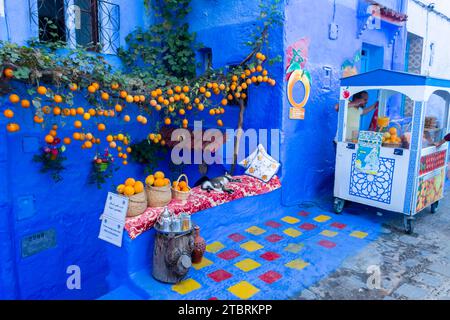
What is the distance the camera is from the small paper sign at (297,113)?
16.1ft

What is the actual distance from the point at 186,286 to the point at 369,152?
118 inches

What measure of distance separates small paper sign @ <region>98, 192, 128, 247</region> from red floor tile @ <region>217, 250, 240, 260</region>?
3.67 ft

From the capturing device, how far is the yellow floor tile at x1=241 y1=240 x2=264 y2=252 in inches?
148

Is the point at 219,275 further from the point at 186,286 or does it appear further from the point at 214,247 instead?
the point at 214,247

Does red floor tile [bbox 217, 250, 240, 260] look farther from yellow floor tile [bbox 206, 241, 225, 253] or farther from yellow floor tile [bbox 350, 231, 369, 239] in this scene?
yellow floor tile [bbox 350, 231, 369, 239]

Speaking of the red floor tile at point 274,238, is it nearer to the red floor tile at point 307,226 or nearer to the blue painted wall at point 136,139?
the red floor tile at point 307,226

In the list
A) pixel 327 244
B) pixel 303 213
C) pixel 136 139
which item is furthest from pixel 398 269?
pixel 136 139

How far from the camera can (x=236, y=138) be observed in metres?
5.11

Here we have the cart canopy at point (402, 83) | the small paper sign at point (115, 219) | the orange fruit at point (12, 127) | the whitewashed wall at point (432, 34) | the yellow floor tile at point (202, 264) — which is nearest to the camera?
the orange fruit at point (12, 127)

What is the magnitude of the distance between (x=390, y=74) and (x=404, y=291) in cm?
257

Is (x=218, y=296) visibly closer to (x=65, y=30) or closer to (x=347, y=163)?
(x=347, y=163)

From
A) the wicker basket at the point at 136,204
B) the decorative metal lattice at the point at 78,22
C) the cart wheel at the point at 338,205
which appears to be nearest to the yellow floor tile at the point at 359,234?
the cart wheel at the point at 338,205

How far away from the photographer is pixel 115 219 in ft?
10.3

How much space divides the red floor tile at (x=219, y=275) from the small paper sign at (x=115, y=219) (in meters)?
0.93
